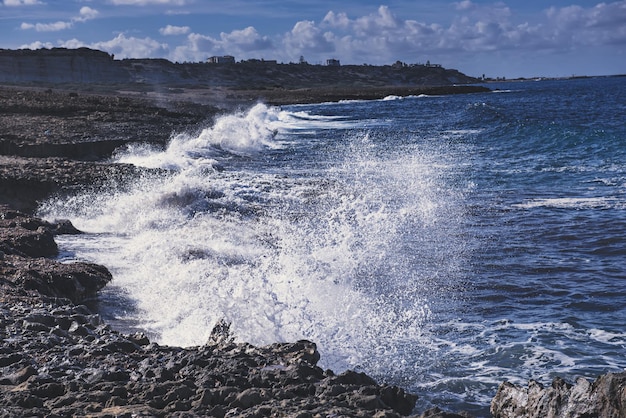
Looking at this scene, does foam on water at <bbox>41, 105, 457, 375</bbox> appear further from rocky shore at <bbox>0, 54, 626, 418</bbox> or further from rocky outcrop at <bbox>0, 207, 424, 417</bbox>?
rocky outcrop at <bbox>0, 207, 424, 417</bbox>

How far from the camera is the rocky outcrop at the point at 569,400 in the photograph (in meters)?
4.61

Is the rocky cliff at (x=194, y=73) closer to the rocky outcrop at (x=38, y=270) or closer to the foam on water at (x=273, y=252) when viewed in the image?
the foam on water at (x=273, y=252)

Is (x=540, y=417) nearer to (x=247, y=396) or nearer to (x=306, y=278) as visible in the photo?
(x=247, y=396)

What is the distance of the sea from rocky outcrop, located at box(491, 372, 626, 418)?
0.58m

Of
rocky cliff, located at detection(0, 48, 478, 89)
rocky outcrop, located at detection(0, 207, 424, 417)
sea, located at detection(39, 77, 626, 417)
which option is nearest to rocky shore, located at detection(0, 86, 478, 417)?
rocky outcrop, located at detection(0, 207, 424, 417)

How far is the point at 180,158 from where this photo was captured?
789 inches

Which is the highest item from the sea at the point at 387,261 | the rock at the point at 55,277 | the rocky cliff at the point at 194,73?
the rocky cliff at the point at 194,73

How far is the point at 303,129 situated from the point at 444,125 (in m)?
6.70

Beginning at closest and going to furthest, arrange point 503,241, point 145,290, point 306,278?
point 145,290 < point 306,278 < point 503,241

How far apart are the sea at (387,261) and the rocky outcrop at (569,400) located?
58cm

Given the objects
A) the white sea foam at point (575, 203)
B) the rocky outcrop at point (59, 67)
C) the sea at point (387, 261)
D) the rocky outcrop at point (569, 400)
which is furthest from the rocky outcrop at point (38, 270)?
the rocky outcrop at point (59, 67)

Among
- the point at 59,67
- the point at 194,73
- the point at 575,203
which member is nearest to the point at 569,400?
the point at 575,203

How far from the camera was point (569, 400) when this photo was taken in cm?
486

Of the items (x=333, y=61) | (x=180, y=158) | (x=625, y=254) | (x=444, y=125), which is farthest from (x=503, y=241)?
(x=333, y=61)
